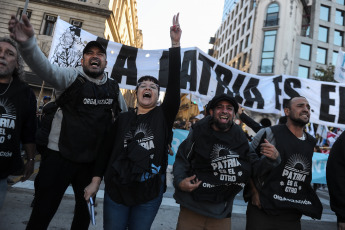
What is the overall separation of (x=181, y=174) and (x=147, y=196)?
0.43m

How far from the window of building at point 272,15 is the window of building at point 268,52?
38.6 inches

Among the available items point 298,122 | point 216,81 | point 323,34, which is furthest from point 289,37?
point 298,122

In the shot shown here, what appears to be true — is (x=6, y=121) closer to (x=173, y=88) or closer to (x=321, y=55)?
(x=173, y=88)

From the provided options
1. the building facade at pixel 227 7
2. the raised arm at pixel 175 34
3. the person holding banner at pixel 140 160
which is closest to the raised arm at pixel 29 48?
the person holding banner at pixel 140 160

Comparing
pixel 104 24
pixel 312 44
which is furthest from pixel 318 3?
pixel 104 24

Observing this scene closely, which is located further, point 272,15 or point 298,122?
point 272,15

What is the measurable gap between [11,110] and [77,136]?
589 mm

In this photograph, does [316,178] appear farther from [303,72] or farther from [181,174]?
[303,72]

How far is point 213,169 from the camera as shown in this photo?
6.82 ft

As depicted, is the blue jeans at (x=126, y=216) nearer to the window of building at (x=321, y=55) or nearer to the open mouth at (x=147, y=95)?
the open mouth at (x=147, y=95)

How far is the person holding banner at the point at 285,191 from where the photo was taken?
2211 mm

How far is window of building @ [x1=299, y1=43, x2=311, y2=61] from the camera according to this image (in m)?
26.3

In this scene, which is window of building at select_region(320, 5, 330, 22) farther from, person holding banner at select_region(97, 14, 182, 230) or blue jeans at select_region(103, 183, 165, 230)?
blue jeans at select_region(103, 183, 165, 230)

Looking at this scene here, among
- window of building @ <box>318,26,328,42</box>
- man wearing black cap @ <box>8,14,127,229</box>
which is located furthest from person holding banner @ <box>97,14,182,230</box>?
window of building @ <box>318,26,328,42</box>
